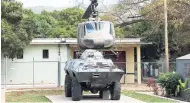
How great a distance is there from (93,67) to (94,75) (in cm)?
38

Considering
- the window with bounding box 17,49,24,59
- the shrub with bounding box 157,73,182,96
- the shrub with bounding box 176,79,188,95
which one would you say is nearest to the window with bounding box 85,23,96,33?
the shrub with bounding box 157,73,182,96

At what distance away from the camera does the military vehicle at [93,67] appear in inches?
717

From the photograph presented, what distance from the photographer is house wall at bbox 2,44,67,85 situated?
3234 centimetres

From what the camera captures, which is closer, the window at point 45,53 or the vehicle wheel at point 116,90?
the vehicle wheel at point 116,90

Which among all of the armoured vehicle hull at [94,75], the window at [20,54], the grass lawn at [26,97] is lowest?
the grass lawn at [26,97]

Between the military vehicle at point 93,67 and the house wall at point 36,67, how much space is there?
1144 centimetres

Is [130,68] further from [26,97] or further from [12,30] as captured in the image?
[26,97]

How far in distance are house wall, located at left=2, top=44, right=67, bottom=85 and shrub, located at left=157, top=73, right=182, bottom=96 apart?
11330mm

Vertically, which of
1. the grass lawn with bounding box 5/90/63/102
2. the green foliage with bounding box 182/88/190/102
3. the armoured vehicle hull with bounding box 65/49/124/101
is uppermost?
the armoured vehicle hull with bounding box 65/49/124/101

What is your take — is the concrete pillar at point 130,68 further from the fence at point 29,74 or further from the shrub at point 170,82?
the shrub at point 170,82

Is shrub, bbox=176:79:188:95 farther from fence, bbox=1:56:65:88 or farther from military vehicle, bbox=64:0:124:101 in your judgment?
fence, bbox=1:56:65:88

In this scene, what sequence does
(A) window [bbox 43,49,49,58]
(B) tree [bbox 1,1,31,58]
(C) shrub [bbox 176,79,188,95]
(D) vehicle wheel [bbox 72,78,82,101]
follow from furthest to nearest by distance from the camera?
(A) window [bbox 43,49,49,58]
(B) tree [bbox 1,1,31,58]
(C) shrub [bbox 176,79,188,95]
(D) vehicle wheel [bbox 72,78,82,101]

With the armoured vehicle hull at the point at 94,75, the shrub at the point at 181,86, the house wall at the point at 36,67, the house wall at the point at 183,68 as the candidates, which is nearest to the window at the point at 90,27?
the armoured vehicle hull at the point at 94,75

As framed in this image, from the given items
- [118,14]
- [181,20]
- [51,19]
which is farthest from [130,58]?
[51,19]
